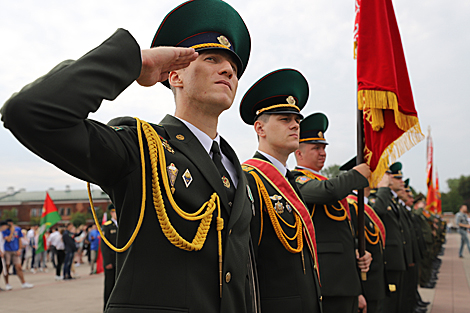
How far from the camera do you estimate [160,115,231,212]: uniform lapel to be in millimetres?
1695

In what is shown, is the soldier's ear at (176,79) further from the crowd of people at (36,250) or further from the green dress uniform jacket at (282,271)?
the crowd of people at (36,250)

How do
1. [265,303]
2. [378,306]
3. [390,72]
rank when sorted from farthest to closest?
[378,306], [390,72], [265,303]

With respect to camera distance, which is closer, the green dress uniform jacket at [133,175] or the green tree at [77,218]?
the green dress uniform jacket at [133,175]

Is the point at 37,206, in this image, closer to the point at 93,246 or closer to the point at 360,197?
the point at 93,246

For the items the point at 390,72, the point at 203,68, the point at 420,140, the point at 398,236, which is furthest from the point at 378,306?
the point at 203,68

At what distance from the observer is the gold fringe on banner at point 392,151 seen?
3775 millimetres

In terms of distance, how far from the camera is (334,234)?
379 cm

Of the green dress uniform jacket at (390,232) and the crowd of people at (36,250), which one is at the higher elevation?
the green dress uniform jacket at (390,232)

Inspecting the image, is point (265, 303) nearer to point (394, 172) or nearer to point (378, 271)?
point (378, 271)

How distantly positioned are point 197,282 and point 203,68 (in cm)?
98

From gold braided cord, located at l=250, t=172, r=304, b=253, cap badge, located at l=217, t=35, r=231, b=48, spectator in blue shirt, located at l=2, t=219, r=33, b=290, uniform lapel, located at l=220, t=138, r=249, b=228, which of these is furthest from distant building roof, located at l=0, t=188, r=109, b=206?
cap badge, located at l=217, t=35, r=231, b=48

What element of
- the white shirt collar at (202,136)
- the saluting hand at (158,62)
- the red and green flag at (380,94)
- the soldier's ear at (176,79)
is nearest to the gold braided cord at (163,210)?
the saluting hand at (158,62)

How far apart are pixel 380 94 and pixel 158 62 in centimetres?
288

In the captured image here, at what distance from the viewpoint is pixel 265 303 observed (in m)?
2.60
